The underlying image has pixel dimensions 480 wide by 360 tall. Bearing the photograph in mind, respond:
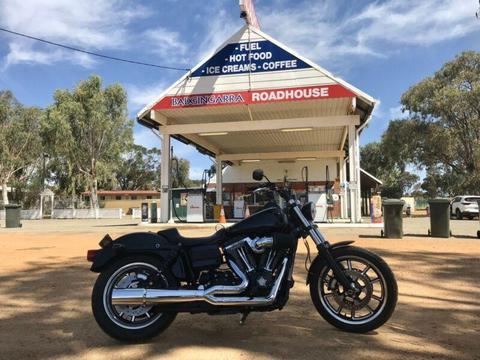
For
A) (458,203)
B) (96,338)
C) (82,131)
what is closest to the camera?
(96,338)

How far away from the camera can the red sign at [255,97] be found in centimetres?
2055

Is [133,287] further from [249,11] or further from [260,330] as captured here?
[249,11]

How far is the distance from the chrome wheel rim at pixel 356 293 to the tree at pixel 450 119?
32642mm

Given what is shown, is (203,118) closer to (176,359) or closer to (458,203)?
(458,203)

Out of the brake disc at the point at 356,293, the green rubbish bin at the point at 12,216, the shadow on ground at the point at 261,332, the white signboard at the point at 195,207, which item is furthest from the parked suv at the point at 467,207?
the brake disc at the point at 356,293

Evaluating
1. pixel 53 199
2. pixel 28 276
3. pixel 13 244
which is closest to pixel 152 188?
pixel 53 199

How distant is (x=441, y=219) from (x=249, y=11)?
12159 millimetres

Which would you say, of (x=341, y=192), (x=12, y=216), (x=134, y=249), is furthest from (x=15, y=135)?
(x=134, y=249)

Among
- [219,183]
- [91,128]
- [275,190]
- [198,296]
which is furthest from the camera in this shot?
[91,128]

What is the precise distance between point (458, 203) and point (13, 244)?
2618cm

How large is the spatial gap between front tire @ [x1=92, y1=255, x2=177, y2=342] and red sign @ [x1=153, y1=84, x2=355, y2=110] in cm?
1738

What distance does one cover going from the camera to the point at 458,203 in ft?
100

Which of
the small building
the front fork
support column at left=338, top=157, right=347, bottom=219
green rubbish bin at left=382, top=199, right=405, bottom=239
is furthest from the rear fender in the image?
the small building

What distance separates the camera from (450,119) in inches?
1403
